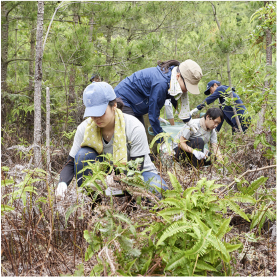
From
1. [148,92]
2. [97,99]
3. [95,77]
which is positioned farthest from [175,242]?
[95,77]

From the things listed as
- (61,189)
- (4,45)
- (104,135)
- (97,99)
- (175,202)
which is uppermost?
(4,45)

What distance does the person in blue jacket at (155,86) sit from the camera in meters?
3.23

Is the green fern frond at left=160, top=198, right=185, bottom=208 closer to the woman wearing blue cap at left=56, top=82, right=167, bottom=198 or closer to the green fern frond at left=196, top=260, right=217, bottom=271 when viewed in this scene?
the green fern frond at left=196, top=260, right=217, bottom=271

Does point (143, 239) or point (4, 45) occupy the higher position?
point (4, 45)

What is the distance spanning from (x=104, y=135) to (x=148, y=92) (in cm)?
118

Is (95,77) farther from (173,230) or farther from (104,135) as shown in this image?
(173,230)

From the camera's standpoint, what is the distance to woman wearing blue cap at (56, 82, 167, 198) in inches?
85.4

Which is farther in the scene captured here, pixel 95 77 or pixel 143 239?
pixel 95 77

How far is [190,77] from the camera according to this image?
10.6 ft

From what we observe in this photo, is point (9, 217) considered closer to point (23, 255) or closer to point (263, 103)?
point (23, 255)

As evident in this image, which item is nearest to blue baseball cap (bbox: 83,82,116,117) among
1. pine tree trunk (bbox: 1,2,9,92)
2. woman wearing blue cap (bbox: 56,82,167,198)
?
woman wearing blue cap (bbox: 56,82,167,198)

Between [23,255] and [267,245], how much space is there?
1451mm

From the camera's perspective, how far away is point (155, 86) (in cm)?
327

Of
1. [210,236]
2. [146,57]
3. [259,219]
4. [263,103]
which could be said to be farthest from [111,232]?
[146,57]
